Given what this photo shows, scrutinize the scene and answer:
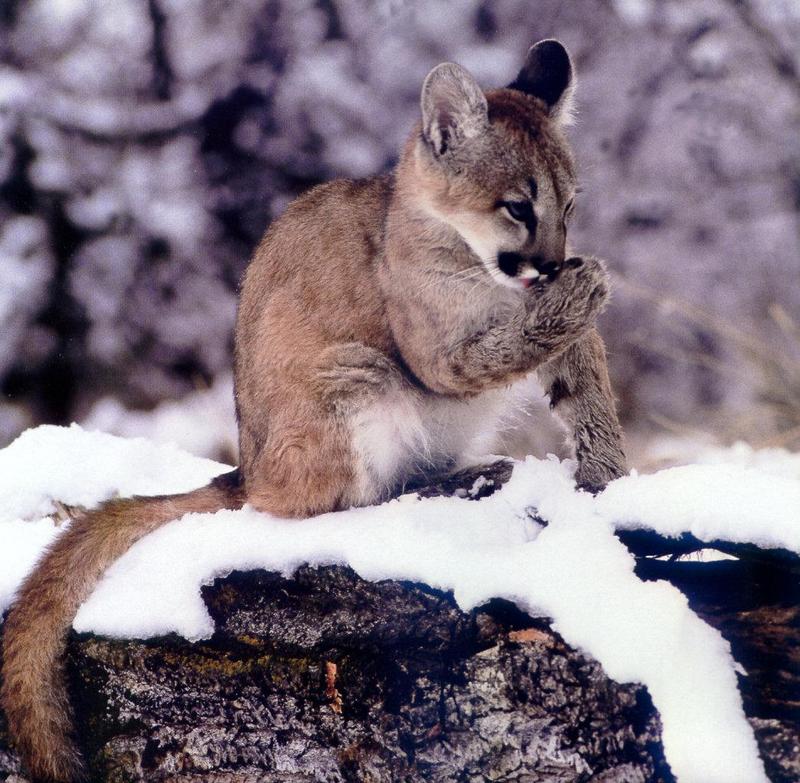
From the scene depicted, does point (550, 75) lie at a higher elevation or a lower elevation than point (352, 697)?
higher

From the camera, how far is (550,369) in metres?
3.97

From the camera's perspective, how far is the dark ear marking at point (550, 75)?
394cm

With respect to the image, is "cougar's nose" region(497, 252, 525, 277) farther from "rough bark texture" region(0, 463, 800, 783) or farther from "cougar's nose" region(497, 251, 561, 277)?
"rough bark texture" region(0, 463, 800, 783)

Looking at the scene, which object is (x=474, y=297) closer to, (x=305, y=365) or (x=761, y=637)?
(x=305, y=365)

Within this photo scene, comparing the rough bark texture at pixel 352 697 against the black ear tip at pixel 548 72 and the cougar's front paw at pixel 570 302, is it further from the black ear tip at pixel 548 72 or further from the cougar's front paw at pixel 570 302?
the black ear tip at pixel 548 72

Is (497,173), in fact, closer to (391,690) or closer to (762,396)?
(391,690)

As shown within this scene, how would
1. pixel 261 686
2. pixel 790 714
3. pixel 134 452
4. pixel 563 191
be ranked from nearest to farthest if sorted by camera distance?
pixel 790 714
pixel 261 686
pixel 563 191
pixel 134 452

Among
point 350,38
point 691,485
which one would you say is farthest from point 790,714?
point 350,38

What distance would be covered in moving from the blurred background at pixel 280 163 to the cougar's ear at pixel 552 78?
2.41m

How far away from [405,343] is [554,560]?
111cm

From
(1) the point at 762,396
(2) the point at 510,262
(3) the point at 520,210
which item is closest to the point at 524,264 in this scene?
(2) the point at 510,262

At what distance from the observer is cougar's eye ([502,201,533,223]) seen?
3535mm

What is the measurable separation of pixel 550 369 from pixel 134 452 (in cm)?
239

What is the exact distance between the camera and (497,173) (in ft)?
11.9
